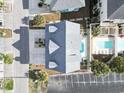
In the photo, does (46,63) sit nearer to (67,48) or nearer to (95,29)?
(67,48)

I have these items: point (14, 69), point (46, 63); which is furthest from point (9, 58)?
point (46, 63)

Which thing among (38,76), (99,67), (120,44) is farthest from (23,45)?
(120,44)

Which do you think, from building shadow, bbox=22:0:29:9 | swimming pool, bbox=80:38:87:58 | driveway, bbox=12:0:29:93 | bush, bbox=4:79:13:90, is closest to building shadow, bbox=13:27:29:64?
driveway, bbox=12:0:29:93

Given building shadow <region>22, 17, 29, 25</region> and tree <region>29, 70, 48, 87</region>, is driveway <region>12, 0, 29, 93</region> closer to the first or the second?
building shadow <region>22, 17, 29, 25</region>

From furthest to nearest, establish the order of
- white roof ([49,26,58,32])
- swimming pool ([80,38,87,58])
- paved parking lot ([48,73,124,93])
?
paved parking lot ([48,73,124,93]) < swimming pool ([80,38,87,58]) < white roof ([49,26,58,32])

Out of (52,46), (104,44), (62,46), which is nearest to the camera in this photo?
(62,46)

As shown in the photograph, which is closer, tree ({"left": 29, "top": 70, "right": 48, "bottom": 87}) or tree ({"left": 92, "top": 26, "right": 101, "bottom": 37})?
tree ({"left": 92, "top": 26, "right": 101, "bottom": 37})

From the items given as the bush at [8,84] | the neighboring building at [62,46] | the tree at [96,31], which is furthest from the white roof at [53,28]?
the bush at [8,84]

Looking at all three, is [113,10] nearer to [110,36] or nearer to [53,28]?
[110,36]
